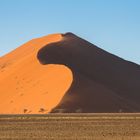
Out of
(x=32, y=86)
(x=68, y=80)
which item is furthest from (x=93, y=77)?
(x=32, y=86)

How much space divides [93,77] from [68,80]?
8.31 metres

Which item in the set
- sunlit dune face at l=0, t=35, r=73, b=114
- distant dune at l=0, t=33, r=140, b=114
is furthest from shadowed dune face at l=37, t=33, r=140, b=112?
sunlit dune face at l=0, t=35, r=73, b=114

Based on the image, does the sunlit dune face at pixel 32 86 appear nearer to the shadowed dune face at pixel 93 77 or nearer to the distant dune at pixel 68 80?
the distant dune at pixel 68 80

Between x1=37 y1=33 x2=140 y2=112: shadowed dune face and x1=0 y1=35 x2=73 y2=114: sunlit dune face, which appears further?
x1=0 y1=35 x2=73 y2=114: sunlit dune face

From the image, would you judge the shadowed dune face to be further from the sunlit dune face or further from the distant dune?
the sunlit dune face

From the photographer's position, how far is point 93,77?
85125mm

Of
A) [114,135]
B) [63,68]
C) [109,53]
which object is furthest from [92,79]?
[114,135]

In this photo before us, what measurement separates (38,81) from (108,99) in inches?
471

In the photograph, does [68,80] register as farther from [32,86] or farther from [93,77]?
[93,77]

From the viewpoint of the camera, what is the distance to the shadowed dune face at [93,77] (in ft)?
237

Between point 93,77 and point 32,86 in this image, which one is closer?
point 32,86

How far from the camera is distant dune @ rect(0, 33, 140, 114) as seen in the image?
72.3 metres

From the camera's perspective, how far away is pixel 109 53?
101 metres

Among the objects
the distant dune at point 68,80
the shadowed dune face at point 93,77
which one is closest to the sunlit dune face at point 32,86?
the distant dune at point 68,80
